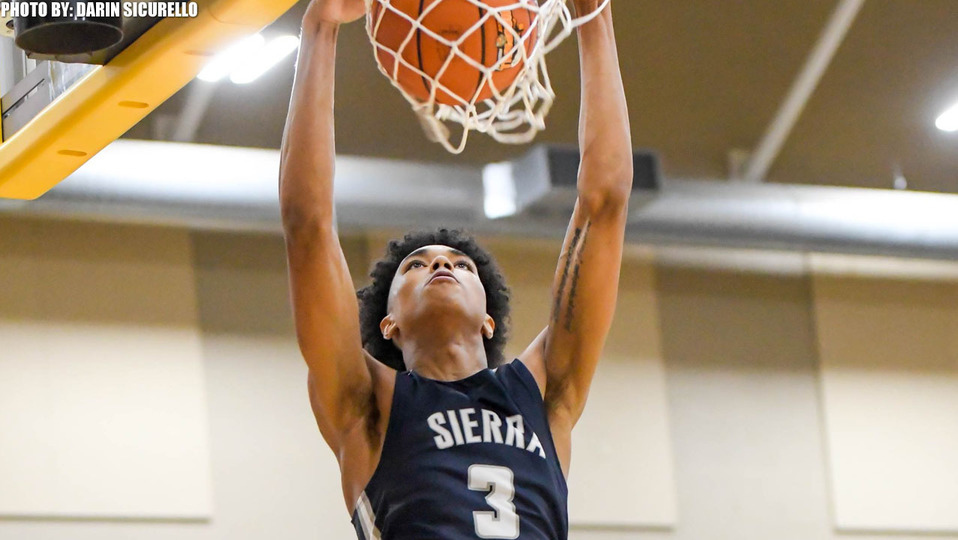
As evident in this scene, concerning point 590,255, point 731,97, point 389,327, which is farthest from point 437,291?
point 731,97

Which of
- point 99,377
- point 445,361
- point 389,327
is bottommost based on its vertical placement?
point 445,361

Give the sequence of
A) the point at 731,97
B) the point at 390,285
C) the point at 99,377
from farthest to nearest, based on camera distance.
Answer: the point at 731,97
the point at 99,377
the point at 390,285

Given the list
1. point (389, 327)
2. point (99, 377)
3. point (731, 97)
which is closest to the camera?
point (389, 327)

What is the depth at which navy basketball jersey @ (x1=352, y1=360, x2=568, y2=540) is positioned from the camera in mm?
2893

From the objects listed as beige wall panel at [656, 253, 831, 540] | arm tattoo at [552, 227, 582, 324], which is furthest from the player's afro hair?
beige wall panel at [656, 253, 831, 540]

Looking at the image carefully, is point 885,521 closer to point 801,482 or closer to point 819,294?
point 801,482

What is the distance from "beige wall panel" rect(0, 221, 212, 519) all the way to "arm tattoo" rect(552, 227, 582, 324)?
407 cm

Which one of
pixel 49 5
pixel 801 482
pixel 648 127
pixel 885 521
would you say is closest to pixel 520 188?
pixel 648 127

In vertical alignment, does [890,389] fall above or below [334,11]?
below

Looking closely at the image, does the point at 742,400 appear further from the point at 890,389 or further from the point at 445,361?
the point at 445,361

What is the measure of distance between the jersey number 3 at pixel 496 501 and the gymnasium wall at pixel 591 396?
4247 mm

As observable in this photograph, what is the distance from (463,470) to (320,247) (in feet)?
1.85

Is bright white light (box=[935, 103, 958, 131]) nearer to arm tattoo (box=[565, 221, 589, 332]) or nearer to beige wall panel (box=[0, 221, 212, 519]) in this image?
beige wall panel (box=[0, 221, 212, 519])

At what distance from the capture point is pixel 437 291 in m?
3.41
